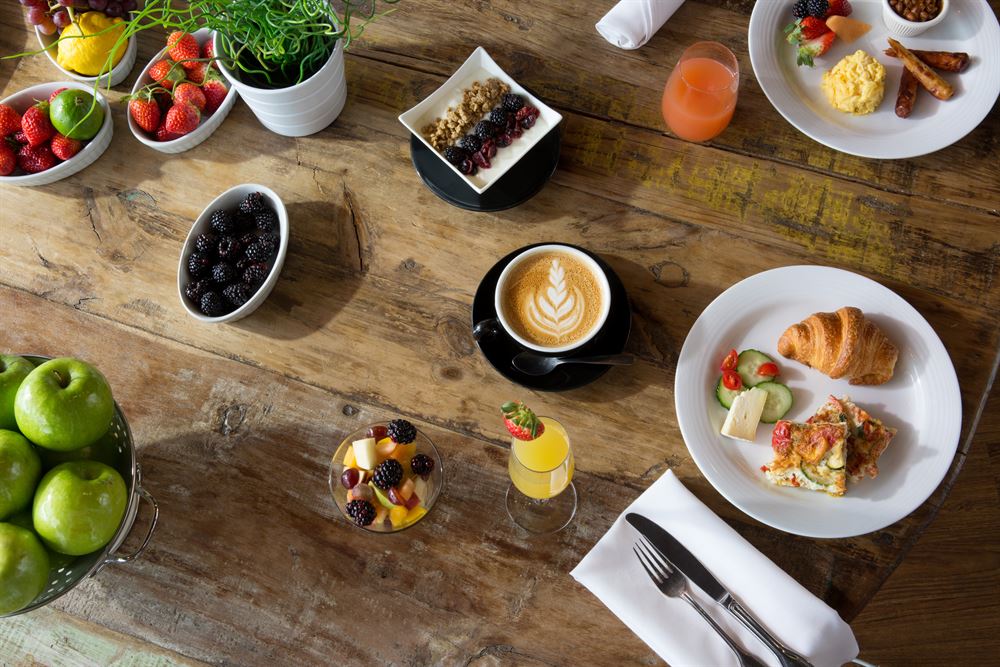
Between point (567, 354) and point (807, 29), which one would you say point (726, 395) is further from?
point (807, 29)

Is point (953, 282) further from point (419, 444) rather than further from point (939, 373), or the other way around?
point (419, 444)

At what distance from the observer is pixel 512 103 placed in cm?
158

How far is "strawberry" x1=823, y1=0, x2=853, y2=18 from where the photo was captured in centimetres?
163

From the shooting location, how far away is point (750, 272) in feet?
5.10

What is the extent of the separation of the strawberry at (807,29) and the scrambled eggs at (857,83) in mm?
83

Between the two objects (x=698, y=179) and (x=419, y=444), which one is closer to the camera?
(x=419, y=444)

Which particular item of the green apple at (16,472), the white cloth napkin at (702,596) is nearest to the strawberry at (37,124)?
the green apple at (16,472)

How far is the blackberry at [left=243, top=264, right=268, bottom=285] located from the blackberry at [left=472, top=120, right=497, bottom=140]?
0.52m

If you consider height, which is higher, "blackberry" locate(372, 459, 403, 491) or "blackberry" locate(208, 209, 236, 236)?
"blackberry" locate(208, 209, 236, 236)

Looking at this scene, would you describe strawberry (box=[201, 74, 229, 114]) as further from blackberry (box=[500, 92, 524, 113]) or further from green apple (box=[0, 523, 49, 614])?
green apple (box=[0, 523, 49, 614])

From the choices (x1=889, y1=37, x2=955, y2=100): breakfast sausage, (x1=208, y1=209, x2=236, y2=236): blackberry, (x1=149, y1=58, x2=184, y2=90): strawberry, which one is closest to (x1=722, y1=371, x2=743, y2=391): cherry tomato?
(x1=889, y1=37, x2=955, y2=100): breakfast sausage

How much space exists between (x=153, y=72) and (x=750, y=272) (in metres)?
1.36

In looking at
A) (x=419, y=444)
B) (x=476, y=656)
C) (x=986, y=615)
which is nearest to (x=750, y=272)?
(x=419, y=444)

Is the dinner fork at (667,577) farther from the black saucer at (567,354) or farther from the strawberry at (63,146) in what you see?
the strawberry at (63,146)
